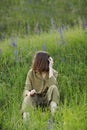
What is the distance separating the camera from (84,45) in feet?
24.3

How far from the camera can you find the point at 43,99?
5824mm

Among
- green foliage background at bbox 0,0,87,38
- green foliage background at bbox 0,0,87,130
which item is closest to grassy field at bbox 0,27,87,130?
green foliage background at bbox 0,0,87,130

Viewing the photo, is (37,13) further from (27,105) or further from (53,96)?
(27,105)

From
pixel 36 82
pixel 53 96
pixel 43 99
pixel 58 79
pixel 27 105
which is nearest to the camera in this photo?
pixel 27 105

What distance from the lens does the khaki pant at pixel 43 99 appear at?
18.3 ft

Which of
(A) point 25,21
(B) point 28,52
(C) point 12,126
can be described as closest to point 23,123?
(C) point 12,126

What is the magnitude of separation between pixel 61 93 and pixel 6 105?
0.87 m

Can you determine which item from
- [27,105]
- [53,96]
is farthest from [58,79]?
[27,105]

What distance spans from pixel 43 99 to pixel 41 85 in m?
0.21

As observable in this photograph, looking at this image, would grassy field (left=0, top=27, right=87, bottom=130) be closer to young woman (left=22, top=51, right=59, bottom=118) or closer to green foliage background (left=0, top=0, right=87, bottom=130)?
green foliage background (left=0, top=0, right=87, bottom=130)

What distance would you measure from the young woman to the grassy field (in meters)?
0.17

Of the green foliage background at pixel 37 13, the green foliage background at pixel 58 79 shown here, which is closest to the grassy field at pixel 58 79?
the green foliage background at pixel 58 79

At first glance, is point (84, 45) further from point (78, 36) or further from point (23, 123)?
point (23, 123)

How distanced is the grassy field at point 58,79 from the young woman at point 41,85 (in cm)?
17
